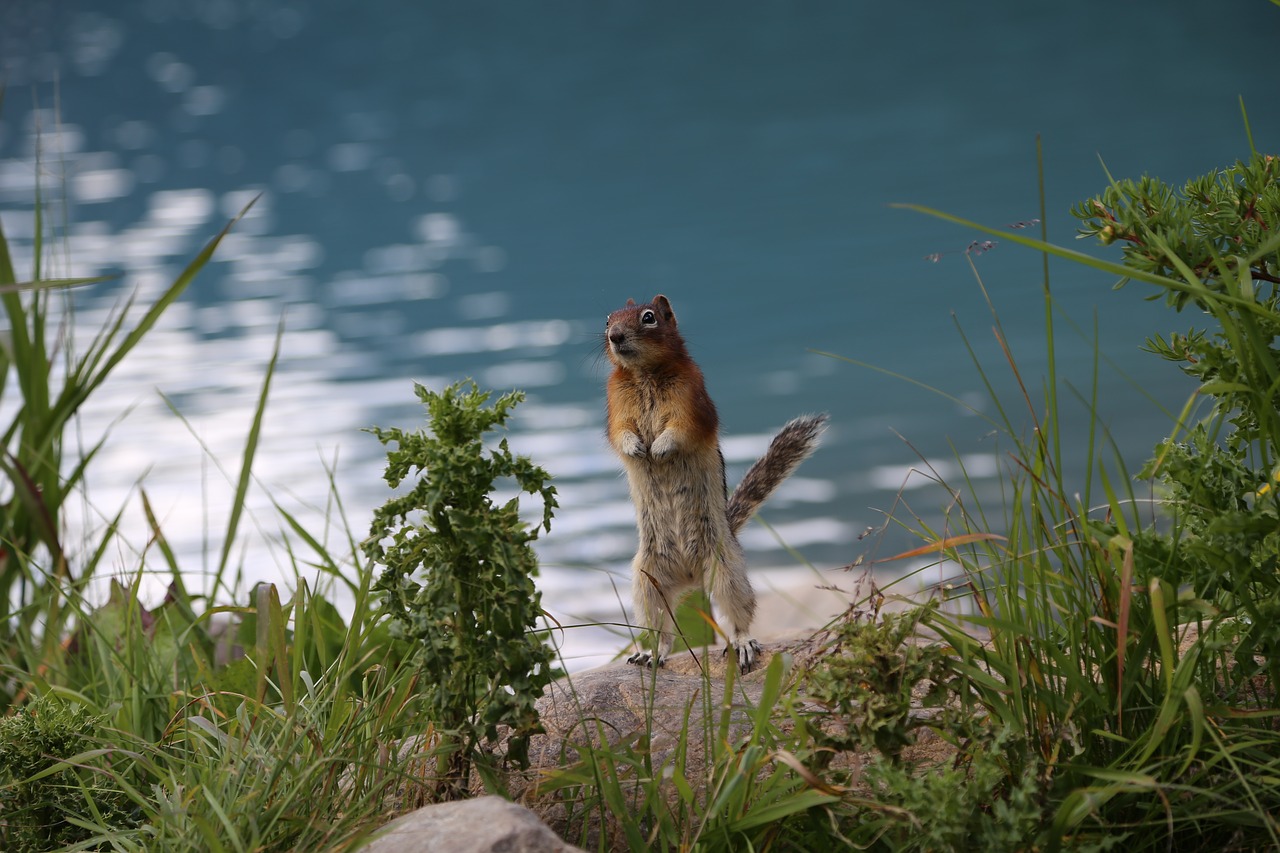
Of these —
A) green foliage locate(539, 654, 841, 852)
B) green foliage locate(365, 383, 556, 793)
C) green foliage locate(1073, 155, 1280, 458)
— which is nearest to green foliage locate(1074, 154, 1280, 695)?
green foliage locate(1073, 155, 1280, 458)

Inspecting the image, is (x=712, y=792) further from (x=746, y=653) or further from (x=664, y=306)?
(x=664, y=306)

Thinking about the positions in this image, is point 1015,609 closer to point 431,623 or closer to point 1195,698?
point 1195,698

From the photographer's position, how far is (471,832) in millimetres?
2006

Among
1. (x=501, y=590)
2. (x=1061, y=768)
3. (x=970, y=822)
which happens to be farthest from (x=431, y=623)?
(x=1061, y=768)

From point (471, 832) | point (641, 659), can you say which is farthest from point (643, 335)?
point (471, 832)

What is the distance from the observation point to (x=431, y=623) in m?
2.25

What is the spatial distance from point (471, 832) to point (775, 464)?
7.95 ft

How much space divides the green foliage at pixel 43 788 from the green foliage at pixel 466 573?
85 cm

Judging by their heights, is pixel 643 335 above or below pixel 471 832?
above

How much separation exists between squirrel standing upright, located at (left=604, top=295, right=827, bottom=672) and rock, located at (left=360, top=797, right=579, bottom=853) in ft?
5.41

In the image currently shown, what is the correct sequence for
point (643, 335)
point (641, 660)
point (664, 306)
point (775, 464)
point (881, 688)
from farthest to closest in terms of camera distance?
point (775, 464) → point (664, 306) → point (643, 335) → point (641, 660) → point (881, 688)

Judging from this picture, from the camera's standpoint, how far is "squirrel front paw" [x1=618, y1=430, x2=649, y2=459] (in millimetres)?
3848

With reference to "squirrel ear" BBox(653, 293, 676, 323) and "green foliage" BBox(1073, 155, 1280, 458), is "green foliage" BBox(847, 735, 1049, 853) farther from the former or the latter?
"squirrel ear" BBox(653, 293, 676, 323)

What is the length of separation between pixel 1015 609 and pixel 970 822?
1.48 ft
